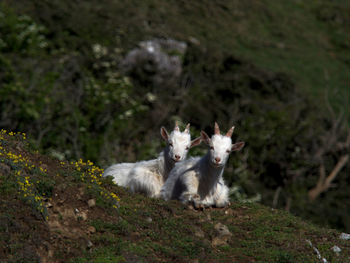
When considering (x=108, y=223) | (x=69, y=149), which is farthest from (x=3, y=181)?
(x=69, y=149)

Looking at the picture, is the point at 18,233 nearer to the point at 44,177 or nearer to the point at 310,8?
the point at 44,177

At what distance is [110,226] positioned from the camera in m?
10.1

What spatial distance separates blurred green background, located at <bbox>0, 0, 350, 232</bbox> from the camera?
2820 centimetres

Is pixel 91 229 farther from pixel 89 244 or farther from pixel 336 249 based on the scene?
pixel 336 249

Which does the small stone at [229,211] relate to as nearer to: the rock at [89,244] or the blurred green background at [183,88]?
the rock at [89,244]

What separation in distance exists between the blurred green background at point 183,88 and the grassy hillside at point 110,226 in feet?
37.0

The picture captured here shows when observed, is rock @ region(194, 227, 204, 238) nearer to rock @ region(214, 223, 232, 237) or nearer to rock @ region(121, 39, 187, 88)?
rock @ region(214, 223, 232, 237)

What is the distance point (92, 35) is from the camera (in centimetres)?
3853

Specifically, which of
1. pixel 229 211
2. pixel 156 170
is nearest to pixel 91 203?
pixel 156 170

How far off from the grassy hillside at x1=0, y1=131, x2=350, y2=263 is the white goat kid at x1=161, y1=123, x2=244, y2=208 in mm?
318

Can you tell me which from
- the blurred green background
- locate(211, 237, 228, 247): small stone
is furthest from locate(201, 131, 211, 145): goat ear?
the blurred green background

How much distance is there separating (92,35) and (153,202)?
28211 mm

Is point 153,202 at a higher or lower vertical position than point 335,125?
higher

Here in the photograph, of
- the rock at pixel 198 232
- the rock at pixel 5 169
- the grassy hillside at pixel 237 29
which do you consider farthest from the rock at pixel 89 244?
the grassy hillside at pixel 237 29
